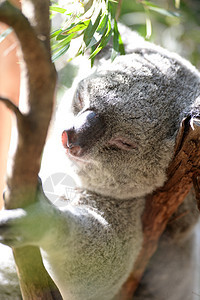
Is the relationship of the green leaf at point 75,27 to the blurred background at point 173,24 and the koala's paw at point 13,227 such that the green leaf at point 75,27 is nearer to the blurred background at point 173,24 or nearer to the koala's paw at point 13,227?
the koala's paw at point 13,227

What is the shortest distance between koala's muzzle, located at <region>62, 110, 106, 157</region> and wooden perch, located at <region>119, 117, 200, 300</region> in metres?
0.33

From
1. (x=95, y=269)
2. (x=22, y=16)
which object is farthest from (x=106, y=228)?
(x=22, y=16)

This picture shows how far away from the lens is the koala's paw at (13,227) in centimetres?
117

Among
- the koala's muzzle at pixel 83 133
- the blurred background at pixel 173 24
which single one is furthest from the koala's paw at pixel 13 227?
the blurred background at pixel 173 24

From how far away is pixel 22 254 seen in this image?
1.16 meters

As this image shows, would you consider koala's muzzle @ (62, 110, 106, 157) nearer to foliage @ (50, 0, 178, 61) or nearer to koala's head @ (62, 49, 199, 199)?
koala's head @ (62, 49, 199, 199)

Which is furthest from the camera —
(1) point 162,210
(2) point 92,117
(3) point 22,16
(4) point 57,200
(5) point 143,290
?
(5) point 143,290

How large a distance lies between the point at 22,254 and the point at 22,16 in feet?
2.27

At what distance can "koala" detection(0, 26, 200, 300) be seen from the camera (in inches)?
61.0

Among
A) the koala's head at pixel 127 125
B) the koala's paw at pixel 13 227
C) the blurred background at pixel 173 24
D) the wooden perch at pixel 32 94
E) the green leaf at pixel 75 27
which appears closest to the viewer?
the wooden perch at pixel 32 94

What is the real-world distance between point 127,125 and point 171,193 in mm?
427

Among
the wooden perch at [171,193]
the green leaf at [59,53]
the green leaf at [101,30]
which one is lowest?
the wooden perch at [171,193]

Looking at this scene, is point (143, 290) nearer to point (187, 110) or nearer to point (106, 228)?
point (106, 228)

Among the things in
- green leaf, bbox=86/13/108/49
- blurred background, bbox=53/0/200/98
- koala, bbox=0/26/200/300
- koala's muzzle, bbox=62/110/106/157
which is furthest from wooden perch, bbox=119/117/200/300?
blurred background, bbox=53/0/200/98
